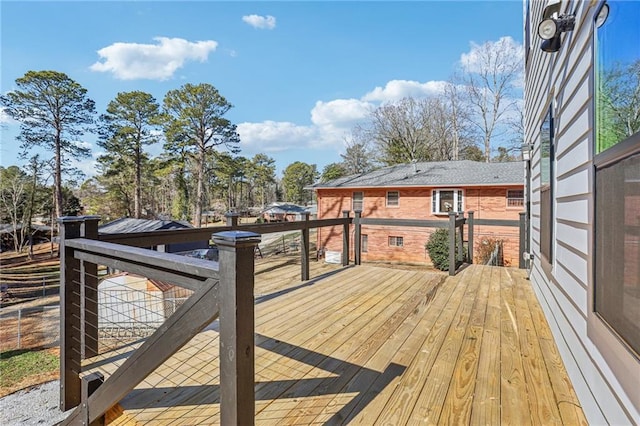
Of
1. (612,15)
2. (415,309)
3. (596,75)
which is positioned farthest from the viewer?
(415,309)

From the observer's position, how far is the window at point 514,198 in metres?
12.7

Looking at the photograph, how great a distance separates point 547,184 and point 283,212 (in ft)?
78.2

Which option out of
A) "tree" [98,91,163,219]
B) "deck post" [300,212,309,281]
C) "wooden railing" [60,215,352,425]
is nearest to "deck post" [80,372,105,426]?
"wooden railing" [60,215,352,425]

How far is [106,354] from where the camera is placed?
87.0 inches

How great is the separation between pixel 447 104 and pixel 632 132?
22.9m

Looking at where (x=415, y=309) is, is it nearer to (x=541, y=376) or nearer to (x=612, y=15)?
(x=541, y=376)

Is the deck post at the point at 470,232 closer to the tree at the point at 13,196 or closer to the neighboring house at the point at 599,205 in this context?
the neighboring house at the point at 599,205

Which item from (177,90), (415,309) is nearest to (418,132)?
(177,90)

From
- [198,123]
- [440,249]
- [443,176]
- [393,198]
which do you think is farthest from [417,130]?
[198,123]

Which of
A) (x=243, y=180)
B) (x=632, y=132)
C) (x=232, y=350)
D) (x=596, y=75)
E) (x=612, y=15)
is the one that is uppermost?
(x=243, y=180)

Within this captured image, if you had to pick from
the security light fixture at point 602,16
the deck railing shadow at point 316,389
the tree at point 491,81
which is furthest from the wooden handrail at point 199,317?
the tree at point 491,81

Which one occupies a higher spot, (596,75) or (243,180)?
(243,180)

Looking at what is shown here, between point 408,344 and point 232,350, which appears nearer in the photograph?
point 232,350

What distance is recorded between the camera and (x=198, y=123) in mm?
21328
